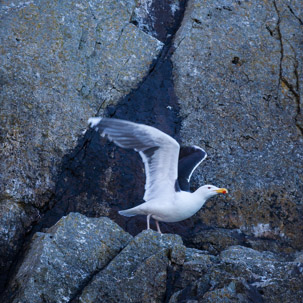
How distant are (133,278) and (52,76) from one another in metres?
3.59

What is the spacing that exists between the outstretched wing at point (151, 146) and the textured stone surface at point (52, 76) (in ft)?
3.85

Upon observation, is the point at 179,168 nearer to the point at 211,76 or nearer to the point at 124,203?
the point at 124,203

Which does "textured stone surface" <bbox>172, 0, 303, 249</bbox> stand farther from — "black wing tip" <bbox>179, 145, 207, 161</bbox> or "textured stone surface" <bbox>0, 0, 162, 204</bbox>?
"textured stone surface" <bbox>0, 0, 162, 204</bbox>

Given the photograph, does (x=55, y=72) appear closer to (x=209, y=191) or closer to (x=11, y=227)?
(x=11, y=227)

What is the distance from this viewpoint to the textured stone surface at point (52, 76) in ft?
24.7

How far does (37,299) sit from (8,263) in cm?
138

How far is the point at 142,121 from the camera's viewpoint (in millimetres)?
8414

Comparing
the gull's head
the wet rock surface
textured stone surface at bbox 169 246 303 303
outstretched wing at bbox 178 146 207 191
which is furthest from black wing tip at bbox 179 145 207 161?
textured stone surface at bbox 169 246 303 303

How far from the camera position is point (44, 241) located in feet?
20.1

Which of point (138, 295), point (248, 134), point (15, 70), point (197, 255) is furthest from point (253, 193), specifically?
point (15, 70)

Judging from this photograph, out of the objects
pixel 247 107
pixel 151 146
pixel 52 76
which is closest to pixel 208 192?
pixel 151 146

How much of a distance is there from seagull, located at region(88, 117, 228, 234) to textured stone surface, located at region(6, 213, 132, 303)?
101 cm

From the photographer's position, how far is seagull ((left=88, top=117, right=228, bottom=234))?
6941 millimetres

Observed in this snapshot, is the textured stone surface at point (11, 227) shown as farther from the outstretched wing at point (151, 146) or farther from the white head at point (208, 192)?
the white head at point (208, 192)
